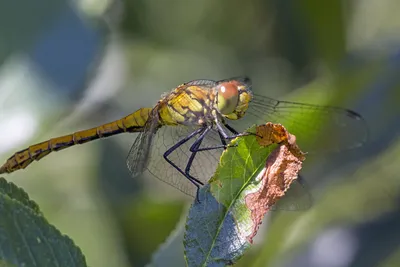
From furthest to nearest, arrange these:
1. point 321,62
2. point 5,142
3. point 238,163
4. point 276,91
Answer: point 276,91, point 321,62, point 5,142, point 238,163

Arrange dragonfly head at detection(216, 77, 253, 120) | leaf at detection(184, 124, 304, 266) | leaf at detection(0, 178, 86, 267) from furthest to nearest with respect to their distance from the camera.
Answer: dragonfly head at detection(216, 77, 253, 120) → leaf at detection(184, 124, 304, 266) → leaf at detection(0, 178, 86, 267)

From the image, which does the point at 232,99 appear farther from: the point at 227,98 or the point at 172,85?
the point at 172,85

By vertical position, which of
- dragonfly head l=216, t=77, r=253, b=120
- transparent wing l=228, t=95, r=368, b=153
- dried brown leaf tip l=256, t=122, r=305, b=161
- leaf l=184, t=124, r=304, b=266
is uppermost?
dragonfly head l=216, t=77, r=253, b=120

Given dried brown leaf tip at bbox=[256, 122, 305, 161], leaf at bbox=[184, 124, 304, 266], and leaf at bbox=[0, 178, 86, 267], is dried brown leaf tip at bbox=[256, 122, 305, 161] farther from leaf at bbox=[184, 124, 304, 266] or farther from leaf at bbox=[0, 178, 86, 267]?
leaf at bbox=[0, 178, 86, 267]

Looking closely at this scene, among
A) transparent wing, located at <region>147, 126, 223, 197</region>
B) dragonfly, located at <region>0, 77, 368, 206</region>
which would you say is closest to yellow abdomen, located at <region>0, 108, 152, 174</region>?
dragonfly, located at <region>0, 77, 368, 206</region>

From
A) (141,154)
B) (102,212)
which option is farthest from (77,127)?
(141,154)

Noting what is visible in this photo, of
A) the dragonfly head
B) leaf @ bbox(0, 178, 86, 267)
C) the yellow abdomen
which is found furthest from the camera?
the yellow abdomen

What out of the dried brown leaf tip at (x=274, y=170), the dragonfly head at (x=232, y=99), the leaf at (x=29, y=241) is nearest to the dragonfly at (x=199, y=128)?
the dragonfly head at (x=232, y=99)

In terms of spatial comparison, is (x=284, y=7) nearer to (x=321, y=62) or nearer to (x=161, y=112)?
(x=321, y=62)
